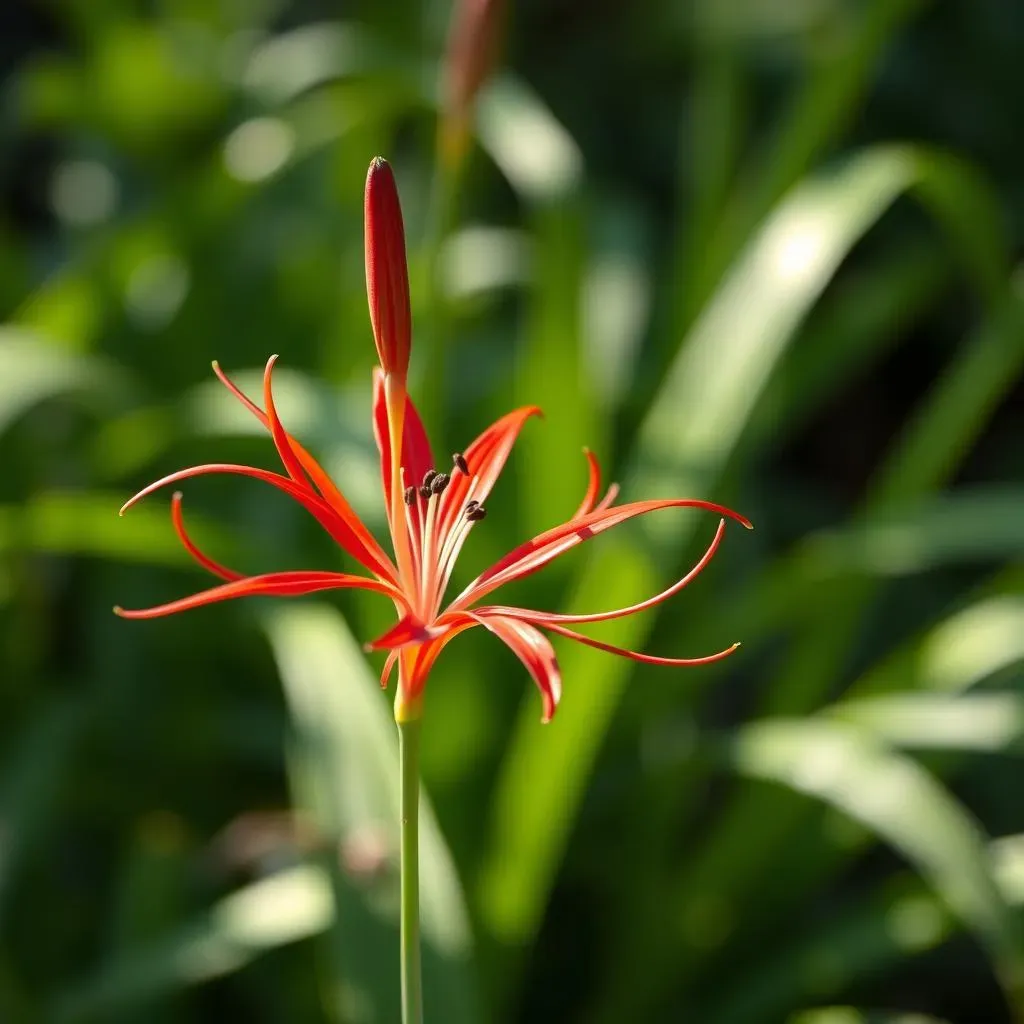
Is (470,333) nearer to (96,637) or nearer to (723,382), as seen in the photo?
(96,637)

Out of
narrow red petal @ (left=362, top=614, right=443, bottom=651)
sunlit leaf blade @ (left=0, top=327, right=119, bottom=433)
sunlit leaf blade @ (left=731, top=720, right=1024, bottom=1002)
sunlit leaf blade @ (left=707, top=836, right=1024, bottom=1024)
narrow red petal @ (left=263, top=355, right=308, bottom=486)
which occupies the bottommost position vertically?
sunlit leaf blade @ (left=707, top=836, right=1024, bottom=1024)

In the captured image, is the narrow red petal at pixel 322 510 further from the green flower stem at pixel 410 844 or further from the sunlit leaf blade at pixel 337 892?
the sunlit leaf blade at pixel 337 892

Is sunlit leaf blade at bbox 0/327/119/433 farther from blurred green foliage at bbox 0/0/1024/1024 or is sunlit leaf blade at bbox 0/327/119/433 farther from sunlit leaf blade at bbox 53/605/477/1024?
sunlit leaf blade at bbox 53/605/477/1024

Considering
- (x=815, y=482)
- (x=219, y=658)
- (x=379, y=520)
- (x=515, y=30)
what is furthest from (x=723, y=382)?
(x=515, y=30)

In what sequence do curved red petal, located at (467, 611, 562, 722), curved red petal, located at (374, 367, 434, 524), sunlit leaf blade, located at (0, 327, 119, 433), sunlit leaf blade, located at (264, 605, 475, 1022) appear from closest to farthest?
curved red petal, located at (467, 611, 562, 722) → curved red petal, located at (374, 367, 434, 524) → sunlit leaf blade, located at (264, 605, 475, 1022) → sunlit leaf blade, located at (0, 327, 119, 433)

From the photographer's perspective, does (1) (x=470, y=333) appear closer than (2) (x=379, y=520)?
No

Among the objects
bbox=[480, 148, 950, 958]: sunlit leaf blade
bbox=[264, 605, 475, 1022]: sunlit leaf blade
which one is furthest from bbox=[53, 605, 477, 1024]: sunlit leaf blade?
bbox=[480, 148, 950, 958]: sunlit leaf blade

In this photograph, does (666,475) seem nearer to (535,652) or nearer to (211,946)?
(211,946)

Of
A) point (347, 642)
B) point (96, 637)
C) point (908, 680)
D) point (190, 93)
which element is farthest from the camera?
point (190, 93)
